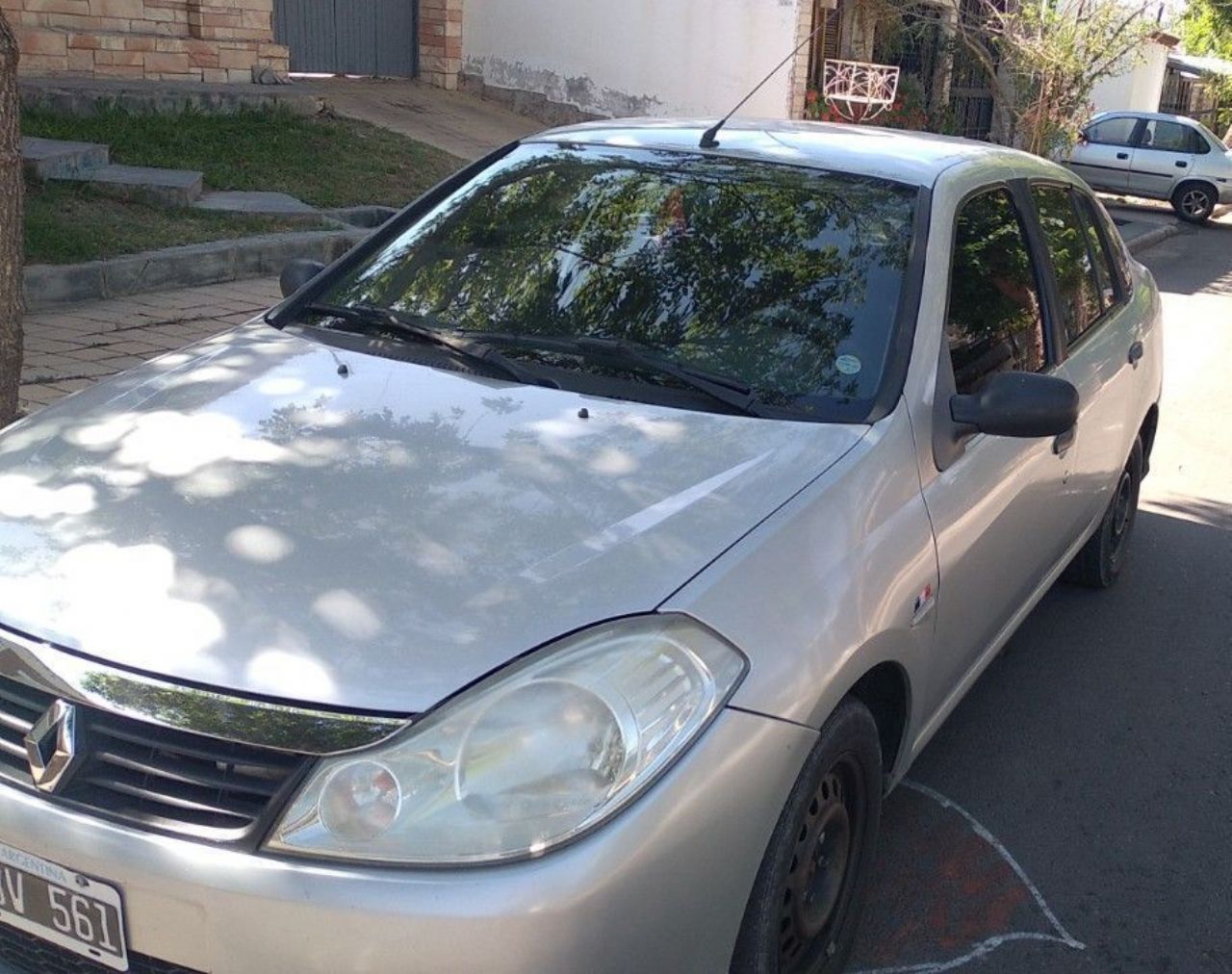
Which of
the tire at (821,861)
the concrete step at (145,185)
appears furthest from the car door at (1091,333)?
the concrete step at (145,185)

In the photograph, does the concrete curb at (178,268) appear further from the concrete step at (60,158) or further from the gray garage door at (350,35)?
the gray garage door at (350,35)

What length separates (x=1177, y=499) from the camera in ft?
22.2

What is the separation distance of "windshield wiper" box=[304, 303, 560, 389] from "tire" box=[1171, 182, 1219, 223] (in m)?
21.4

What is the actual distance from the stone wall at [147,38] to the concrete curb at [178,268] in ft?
11.8

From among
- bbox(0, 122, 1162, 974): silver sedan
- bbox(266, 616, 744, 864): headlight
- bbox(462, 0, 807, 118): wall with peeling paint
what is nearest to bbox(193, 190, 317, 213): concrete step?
bbox(0, 122, 1162, 974): silver sedan

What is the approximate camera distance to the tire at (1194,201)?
22000 millimetres

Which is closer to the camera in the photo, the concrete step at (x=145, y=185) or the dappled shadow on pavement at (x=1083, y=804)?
the dappled shadow on pavement at (x=1083, y=804)

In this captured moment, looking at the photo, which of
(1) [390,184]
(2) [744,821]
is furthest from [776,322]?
(1) [390,184]

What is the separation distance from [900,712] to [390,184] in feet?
31.2

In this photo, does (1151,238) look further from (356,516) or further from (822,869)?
(356,516)

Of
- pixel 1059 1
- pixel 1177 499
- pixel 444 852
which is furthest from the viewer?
pixel 1059 1

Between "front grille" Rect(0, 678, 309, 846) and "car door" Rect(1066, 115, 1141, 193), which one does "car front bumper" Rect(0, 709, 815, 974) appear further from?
"car door" Rect(1066, 115, 1141, 193)

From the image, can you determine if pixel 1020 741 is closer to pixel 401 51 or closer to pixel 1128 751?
pixel 1128 751

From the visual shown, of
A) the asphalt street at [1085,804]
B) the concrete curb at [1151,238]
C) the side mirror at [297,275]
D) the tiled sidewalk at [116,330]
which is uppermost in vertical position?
the side mirror at [297,275]
